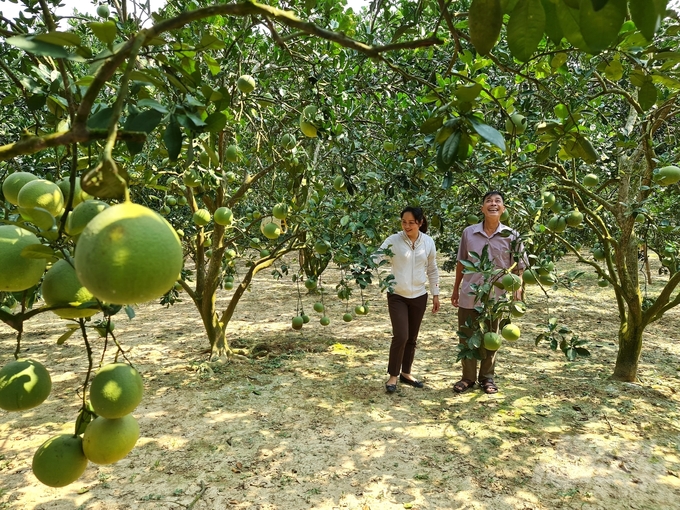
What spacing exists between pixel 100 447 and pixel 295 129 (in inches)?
134

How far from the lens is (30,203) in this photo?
40.3 inches

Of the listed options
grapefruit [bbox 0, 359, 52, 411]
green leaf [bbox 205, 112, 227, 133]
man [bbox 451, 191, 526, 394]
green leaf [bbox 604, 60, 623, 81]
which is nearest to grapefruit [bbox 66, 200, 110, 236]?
green leaf [bbox 205, 112, 227, 133]

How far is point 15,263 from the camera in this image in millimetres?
902

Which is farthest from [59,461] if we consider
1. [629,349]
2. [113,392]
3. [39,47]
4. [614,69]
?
[629,349]

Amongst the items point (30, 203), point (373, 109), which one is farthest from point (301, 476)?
point (373, 109)

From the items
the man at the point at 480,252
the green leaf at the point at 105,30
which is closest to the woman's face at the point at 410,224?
the man at the point at 480,252

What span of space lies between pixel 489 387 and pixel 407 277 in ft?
4.21

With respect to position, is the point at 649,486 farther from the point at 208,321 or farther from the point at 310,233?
the point at 208,321

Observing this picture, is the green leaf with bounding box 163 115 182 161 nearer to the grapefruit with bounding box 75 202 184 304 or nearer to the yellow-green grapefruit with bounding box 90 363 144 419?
the grapefruit with bounding box 75 202 184 304

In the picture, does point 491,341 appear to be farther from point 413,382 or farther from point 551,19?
point 551,19

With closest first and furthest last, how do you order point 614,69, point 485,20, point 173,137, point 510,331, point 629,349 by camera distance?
1. point 485,20
2. point 173,137
3. point 614,69
4. point 510,331
5. point 629,349

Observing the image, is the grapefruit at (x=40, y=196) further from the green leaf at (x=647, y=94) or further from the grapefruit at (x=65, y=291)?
the green leaf at (x=647, y=94)

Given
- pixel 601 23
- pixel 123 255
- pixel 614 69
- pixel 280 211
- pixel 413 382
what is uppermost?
pixel 614 69

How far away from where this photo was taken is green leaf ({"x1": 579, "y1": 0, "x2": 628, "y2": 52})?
74cm
